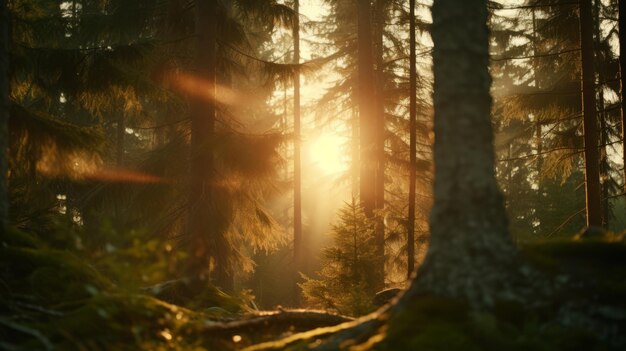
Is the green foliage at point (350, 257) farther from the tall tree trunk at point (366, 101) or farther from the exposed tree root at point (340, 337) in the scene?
the exposed tree root at point (340, 337)

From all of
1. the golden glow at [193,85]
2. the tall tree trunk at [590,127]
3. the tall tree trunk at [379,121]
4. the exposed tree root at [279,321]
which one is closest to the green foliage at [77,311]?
the exposed tree root at [279,321]

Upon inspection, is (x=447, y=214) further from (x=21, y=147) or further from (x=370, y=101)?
(x=370, y=101)

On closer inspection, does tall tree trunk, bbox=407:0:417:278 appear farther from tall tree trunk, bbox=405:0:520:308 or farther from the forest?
tall tree trunk, bbox=405:0:520:308

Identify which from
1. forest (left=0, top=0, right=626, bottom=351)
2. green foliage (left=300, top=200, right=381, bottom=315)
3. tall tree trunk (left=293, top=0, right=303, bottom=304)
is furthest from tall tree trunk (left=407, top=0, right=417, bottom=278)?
tall tree trunk (left=293, top=0, right=303, bottom=304)

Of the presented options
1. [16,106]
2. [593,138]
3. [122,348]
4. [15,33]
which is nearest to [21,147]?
[16,106]

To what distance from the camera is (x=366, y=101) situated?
60.0 ft

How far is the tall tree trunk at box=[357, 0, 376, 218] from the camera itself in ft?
58.7

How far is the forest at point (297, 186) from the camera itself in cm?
411

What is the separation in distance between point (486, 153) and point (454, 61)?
2.85 feet

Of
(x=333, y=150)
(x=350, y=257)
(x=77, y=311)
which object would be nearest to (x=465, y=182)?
(x=77, y=311)

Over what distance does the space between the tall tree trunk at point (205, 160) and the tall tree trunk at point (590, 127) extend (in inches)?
351

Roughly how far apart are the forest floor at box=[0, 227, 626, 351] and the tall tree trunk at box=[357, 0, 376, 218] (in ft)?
39.3

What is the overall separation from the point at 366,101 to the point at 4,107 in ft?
43.1

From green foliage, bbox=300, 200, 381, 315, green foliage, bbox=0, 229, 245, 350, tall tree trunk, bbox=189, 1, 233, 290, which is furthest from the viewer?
green foliage, bbox=300, 200, 381, 315
